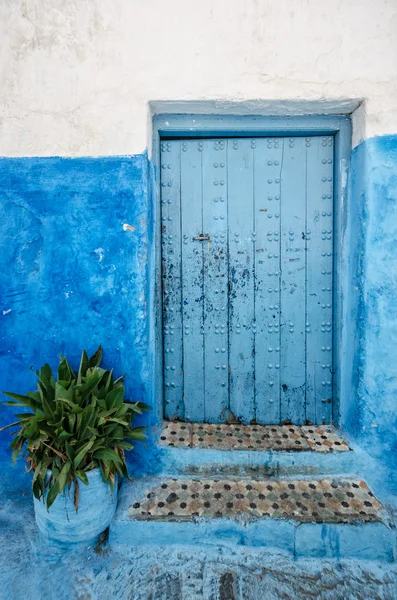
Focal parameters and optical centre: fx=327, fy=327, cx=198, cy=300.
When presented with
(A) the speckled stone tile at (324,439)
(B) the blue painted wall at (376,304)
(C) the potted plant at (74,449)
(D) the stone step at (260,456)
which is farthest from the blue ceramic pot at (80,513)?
(B) the blue painted wall at (376,304)

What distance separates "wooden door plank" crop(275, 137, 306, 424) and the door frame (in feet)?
0.43

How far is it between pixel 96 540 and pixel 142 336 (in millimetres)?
1028

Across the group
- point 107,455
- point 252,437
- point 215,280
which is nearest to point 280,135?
point 215,280

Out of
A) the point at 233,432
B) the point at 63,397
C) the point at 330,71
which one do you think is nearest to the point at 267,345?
the point at 233,432

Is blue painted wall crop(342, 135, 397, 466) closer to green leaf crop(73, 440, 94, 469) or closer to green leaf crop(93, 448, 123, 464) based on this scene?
green leaf crop(93, 448, 123, 464)

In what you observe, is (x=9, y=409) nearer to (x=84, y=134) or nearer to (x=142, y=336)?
(x=142, y=336)

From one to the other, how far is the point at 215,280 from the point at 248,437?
962 mm

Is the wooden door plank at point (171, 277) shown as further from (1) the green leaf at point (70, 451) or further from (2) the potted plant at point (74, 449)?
(1) the green leaf at point (70, 451)

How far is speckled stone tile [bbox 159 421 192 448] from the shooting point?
6.14 feet

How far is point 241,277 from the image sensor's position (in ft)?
6.63

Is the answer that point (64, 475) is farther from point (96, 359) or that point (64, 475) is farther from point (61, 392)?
point (96, 359)

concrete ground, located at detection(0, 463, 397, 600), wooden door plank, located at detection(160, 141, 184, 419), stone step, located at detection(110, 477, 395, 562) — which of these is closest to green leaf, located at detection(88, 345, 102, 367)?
wooden door plank, located at detection(160, 141, 184, 419)

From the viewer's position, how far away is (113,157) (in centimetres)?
178

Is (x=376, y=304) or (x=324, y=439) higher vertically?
(x=376, y=304)
